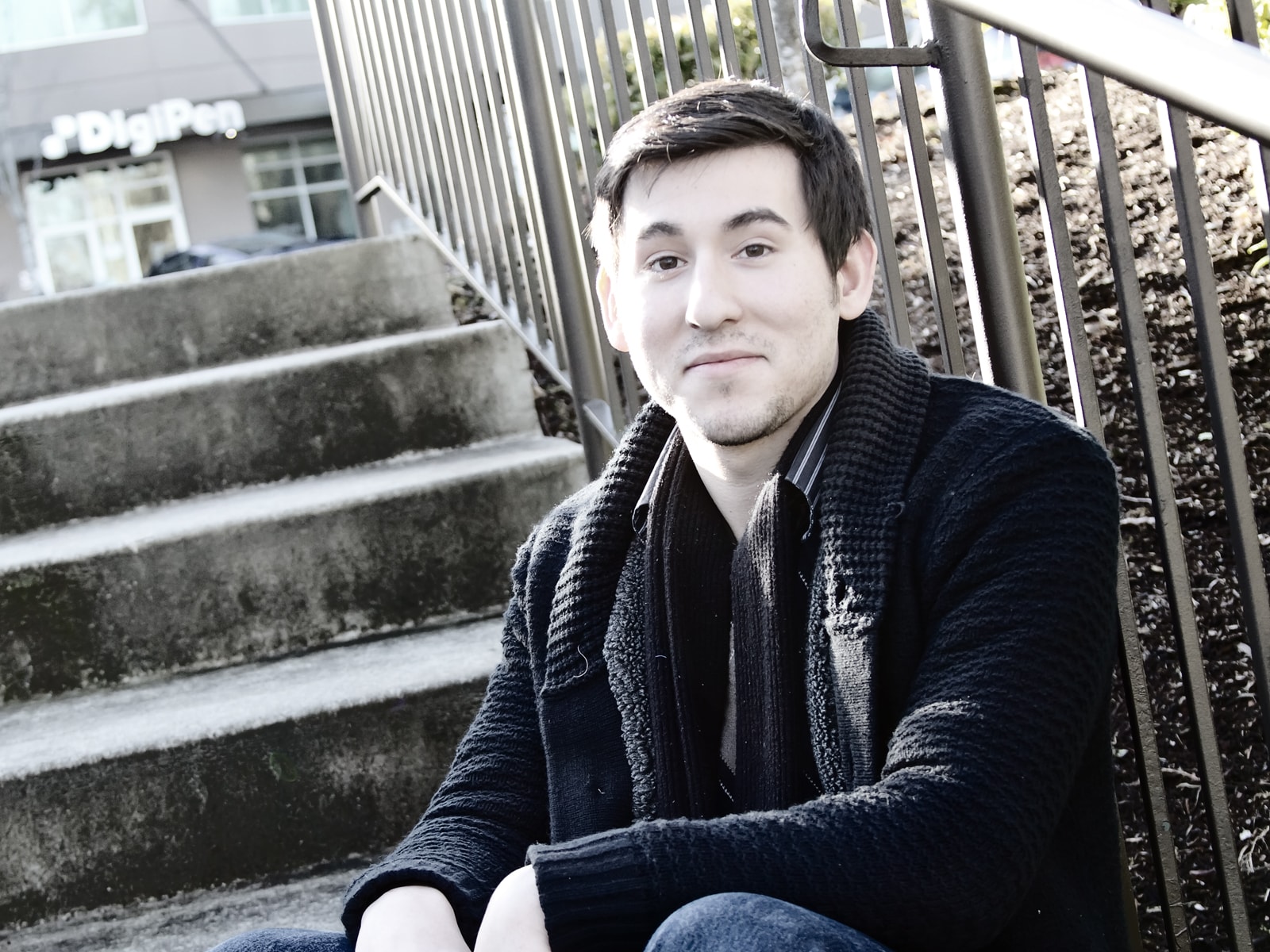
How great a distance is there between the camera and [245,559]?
2.59 metres

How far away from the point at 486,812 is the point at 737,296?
695mm

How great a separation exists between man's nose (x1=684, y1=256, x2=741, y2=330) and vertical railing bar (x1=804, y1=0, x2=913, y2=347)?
33 centimetres

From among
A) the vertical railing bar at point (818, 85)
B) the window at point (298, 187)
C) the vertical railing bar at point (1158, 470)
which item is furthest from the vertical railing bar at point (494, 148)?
the window at point (298, 187)

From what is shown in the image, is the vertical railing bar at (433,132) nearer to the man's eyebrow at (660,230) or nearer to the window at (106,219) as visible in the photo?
the man's eyebrow at (660,230)

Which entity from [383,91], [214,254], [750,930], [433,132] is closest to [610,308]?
[750,930]

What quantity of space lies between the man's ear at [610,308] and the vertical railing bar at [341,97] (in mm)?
2728

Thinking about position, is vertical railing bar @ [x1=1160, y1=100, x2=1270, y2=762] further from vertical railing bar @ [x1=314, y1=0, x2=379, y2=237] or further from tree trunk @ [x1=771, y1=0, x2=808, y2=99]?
vertical railing bar @ [x1=314, y1=0, x2=379, y2=237]

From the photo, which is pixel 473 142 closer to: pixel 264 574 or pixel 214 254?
pixel 264 574

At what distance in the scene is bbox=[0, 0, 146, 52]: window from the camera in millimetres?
18875

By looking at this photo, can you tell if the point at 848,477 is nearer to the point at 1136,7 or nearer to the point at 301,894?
the point at 1136,7

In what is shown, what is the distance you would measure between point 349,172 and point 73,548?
2.31 metres

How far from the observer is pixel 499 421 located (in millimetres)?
3176

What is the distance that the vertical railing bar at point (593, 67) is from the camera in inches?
92.0

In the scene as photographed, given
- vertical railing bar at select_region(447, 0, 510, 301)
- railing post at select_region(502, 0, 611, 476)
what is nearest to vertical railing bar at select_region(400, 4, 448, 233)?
vertical railing bar at select_region(447, 0, 510, 301)
